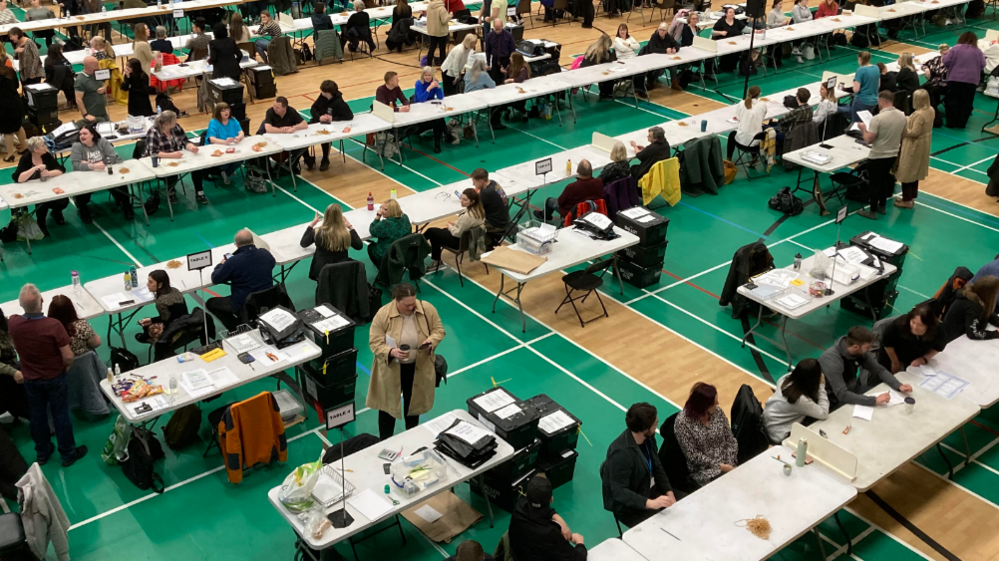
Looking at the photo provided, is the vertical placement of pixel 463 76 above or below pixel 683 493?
above

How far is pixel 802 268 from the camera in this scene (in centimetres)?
985

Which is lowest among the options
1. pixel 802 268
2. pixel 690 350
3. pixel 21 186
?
pixel 690 350

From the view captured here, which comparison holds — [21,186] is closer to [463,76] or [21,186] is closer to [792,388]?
[463,76]

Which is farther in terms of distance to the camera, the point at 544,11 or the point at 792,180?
the point at 544,11

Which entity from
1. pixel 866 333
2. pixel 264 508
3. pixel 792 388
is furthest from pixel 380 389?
pixel 866 333

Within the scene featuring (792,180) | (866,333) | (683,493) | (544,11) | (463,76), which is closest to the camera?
(683,493)

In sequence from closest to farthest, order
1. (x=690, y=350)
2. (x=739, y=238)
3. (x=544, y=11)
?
1. (x=690, y=350)
2. (x=739, y=238)
3. (x=544, y=11)

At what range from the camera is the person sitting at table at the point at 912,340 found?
25.9 feet

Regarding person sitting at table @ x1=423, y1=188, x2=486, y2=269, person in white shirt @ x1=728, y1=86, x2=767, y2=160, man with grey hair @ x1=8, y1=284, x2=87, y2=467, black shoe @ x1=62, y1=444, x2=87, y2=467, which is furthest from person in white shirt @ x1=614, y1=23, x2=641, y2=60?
black shoe @ x1=62, y1=444, x2=87, y2=467

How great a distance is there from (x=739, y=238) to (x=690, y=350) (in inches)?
115

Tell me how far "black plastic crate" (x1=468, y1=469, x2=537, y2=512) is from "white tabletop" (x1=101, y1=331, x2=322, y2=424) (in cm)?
188

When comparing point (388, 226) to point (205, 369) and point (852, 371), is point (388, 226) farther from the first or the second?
point (852, 371)

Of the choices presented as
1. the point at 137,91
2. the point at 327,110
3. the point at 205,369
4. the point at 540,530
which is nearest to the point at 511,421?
the point at 540,530

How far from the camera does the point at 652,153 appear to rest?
1245cm
